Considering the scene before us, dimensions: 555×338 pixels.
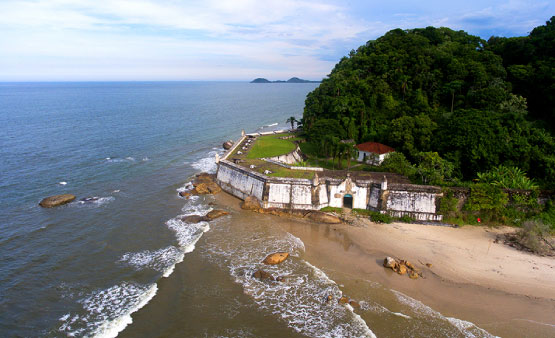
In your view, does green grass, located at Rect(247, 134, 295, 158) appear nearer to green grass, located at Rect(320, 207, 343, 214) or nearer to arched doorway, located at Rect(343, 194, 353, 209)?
green grass, located at Rect(320, 207, 343, 214)

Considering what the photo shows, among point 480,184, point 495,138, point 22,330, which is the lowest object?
point 22,330

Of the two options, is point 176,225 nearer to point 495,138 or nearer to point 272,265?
point 272,265

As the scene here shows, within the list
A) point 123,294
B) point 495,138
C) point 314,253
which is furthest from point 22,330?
point 495,138

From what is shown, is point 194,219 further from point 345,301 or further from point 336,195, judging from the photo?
point 345,301

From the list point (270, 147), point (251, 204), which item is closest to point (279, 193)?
point (251, 204)

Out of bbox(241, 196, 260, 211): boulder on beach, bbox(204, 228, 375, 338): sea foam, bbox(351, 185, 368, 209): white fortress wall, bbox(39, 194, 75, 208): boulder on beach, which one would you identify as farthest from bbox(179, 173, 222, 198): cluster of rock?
bbox(351, 185, 368, 209): white fortress wall

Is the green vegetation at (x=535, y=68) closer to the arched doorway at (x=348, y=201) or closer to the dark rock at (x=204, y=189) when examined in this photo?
the arched doorway at (x=348, y=201)

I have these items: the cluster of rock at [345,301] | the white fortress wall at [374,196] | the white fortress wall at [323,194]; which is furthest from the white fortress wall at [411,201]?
the cluster of rock at [345,301]
